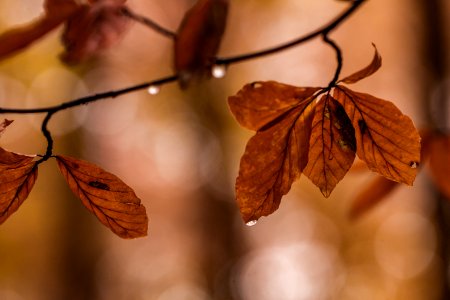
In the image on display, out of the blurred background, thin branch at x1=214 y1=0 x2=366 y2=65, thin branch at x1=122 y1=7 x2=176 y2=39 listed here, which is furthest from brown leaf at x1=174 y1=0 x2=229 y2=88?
the blurred background

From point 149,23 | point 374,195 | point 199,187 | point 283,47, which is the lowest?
point 374,195

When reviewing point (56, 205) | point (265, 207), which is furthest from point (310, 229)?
point (265, 207)

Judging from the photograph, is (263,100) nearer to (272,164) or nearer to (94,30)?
(272,164)

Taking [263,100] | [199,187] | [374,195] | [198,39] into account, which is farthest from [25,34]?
[199,187]

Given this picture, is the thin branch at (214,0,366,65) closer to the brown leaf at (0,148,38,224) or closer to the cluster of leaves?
the cluster of leaves

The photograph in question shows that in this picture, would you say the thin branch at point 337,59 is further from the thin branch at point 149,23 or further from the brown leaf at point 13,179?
the brown leaf at point 13,179

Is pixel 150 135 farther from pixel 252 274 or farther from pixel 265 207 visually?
pixel 265 207
